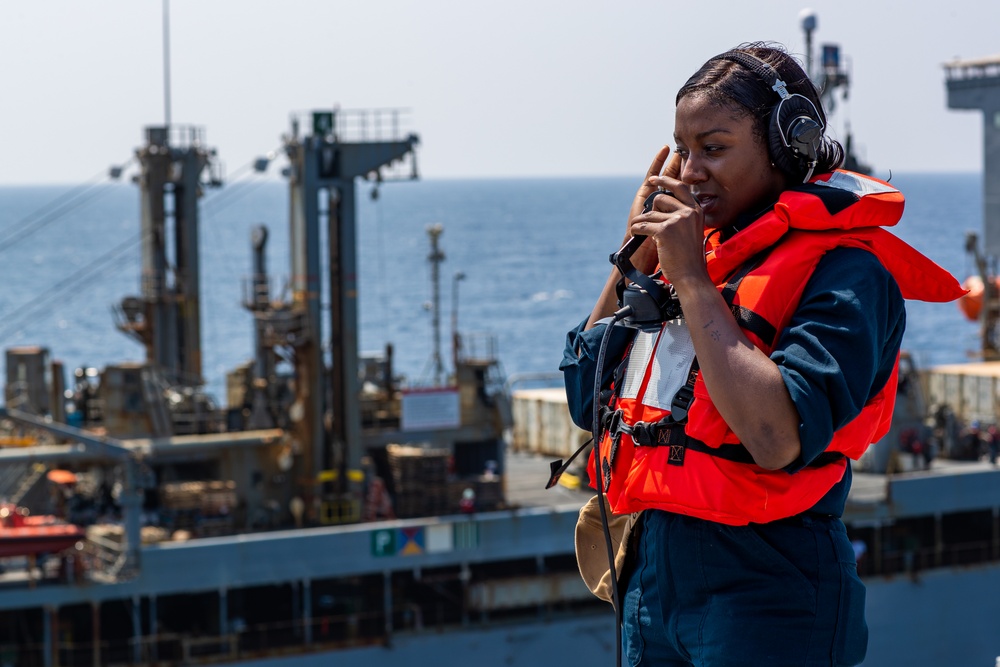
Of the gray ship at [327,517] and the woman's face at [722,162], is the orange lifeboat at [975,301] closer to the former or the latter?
the gray ship at [327,517]

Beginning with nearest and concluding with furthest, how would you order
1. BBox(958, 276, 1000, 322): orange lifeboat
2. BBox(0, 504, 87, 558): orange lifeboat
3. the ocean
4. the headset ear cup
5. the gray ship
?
the headset ear cup → BBox(0, 504, 87, 558): orange lifeboat → the gray ship → BBox(958, 276, 1000, 322): orange lifeboat → the ocean

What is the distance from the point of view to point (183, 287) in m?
29.3

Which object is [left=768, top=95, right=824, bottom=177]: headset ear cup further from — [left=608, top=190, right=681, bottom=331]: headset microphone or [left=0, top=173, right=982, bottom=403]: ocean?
[left=0, top=173, right=982, bottom=403]: ocean

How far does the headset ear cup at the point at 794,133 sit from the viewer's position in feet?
8.23

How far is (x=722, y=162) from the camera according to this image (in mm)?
2570

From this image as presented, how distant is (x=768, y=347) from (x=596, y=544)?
716 mm

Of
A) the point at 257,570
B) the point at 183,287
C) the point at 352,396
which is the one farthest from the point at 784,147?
the point at 183,287

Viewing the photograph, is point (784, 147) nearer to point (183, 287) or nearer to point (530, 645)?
point (530, 645)

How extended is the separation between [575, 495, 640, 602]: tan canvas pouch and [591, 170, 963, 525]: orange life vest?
13.8 inches

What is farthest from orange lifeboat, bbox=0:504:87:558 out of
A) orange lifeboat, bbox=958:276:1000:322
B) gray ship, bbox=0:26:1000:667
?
orange lifeboat, bbox=958:276:1000:322

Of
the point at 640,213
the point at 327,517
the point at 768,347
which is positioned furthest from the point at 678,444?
the point at 327,517

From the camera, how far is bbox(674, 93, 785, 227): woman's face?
254 centimetres

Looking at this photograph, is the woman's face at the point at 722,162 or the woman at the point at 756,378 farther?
the woman's face at the point at 722,162

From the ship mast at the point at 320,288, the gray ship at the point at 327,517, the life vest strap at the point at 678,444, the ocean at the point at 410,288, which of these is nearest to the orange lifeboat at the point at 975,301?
the ocean at the point at 410,288
